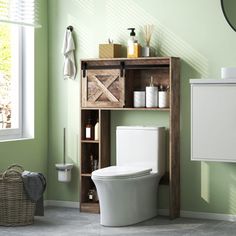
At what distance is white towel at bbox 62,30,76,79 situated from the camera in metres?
5.94

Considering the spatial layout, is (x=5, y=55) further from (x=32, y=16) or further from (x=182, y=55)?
(x=182, y=55)

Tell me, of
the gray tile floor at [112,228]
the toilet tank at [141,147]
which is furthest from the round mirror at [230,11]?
the gray tile floor at [112,228]

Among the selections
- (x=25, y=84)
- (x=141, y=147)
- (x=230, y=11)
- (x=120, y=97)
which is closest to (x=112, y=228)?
(x=141, y=147)

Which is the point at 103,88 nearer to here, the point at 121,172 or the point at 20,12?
the point at 121,172

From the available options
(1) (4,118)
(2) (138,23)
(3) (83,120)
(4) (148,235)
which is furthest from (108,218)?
(2) (138,23)

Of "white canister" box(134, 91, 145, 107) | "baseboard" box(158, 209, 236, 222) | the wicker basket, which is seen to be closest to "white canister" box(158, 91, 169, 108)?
"white canister" box(134, 91, 145, 107)

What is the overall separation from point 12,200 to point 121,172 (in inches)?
37.2

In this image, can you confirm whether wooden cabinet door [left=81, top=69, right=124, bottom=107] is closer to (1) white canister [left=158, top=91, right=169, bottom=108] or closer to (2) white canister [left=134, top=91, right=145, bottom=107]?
(2) white canister [left=134, top=91, right=145, bottom=107]

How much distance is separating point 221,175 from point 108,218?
108 cm

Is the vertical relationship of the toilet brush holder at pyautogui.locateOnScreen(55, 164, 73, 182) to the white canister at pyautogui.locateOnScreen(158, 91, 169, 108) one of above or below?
below

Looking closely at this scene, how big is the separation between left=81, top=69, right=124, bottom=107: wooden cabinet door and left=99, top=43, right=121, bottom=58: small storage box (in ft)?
0.46

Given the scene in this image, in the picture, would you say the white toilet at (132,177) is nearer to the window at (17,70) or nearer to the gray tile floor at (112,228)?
the gray tile floor at (112,228)

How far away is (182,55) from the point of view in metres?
5.52

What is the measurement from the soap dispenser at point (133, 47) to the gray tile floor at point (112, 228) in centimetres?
149
